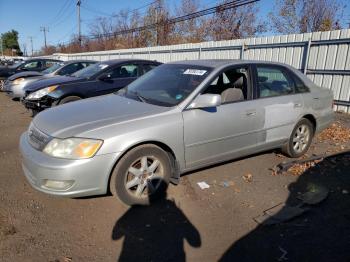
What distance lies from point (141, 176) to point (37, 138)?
1235 mm

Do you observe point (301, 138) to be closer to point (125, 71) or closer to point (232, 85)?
point (232, 85)

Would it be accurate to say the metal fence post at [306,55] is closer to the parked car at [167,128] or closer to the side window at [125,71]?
the parked car at [167,128]

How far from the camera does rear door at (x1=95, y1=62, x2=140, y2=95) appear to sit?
7.38 metres

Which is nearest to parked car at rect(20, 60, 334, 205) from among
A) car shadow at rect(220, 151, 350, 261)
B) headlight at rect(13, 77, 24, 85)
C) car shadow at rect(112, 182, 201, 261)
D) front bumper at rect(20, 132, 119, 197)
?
front bumper at rect(20, 132, 119, 197)

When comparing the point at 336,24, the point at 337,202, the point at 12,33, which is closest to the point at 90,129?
the point at 337,202

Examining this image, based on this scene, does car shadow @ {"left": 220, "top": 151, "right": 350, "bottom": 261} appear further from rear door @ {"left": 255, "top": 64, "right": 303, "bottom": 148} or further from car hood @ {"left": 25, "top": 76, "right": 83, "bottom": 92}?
car hood @ {"left": 25, "top": 76, "right": 83, "bottom": 92}

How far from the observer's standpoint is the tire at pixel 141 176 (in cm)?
330

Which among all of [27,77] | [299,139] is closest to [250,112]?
[299,139]

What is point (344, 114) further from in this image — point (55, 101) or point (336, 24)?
point (336, 24)

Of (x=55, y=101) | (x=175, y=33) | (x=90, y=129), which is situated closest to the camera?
(x=90, y=129)

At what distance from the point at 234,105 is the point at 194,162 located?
0.96 m

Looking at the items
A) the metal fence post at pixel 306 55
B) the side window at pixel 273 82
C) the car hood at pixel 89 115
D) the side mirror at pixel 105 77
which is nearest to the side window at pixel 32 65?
the side mirror at pixel 105 77

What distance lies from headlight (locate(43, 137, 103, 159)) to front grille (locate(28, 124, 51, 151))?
0.54 feet

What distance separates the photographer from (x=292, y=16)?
2250 cm
